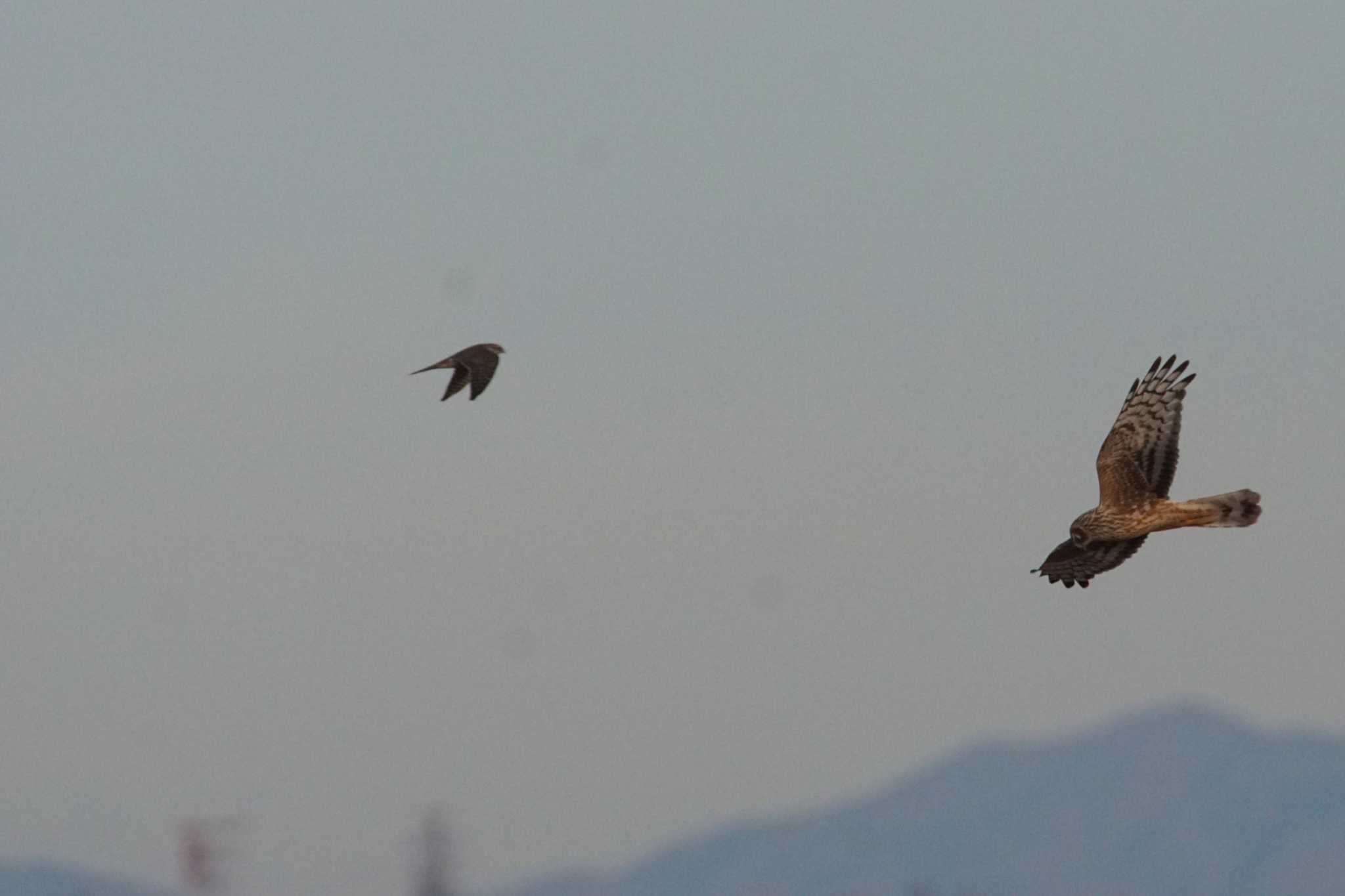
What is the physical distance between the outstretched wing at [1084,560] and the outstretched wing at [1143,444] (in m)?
0.72

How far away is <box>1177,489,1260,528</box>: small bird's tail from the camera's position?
1190 inches

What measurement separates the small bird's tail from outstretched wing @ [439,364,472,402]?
1053cm

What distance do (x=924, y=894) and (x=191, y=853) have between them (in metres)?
53.0

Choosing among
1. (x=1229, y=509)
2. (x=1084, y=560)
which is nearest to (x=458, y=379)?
(x=1084, y=560)

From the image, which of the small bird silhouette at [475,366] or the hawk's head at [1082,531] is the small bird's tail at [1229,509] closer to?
the hawk's head at [1082,531]

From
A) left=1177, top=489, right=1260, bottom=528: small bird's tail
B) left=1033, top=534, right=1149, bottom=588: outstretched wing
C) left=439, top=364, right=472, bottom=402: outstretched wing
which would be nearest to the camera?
left=1177, top=489, right=1260, bottom=528: small bird's tail

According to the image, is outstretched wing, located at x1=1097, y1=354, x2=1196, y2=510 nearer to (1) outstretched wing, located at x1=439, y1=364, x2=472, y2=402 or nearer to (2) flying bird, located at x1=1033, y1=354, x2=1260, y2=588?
(2) flying bird, located at x1=1033, y1=354, x2=1260, y2=588

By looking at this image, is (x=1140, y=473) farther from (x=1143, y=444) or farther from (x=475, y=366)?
(x=475, y=366)

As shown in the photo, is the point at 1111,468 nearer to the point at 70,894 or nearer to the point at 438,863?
the point at 438,863

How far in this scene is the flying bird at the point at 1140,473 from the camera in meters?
31.6

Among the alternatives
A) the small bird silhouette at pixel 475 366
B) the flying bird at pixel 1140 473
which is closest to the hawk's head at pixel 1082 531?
the flying bird at pixel 1140 473

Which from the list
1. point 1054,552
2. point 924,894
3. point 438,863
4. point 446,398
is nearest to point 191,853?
point 438,863

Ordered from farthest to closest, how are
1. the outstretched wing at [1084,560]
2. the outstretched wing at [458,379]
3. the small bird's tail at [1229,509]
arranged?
the outstretched wing at [458,379] → the outstretched wing at [1084,560] → the small bird's tail at [1229,509]

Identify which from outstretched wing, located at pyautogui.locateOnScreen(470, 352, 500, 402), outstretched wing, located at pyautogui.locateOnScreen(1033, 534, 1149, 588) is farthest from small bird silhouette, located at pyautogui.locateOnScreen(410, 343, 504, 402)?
outstretched wing, located at pyautogui.locateOnScreen(1033, 534, 1149, 588)
